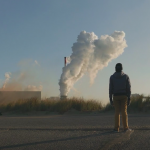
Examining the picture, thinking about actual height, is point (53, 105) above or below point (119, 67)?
below

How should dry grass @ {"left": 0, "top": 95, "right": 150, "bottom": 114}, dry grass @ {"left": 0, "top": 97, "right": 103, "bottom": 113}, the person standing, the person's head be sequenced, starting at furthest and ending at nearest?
dry grass @ {"left": 0, "top": 97, "right": 103, "bottom": 113} → dry grass @ {"left": 0, "top": 95, "right": 150, "bottom": 114} → the person's head → the person standing

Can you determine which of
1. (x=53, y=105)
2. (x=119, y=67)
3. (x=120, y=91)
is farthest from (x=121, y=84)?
(x=53, y=105)

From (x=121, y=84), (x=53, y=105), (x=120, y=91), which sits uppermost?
(x=121, y=84)

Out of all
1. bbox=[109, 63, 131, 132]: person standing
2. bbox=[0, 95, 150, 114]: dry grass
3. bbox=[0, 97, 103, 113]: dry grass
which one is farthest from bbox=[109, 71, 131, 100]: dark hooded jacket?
bbox=[0, 97, 103, 113]: dry grass

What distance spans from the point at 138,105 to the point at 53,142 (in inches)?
421

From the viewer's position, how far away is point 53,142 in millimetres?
5746

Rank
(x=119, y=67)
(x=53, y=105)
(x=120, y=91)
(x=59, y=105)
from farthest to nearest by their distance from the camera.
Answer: (x=53, y=105), (x=59, y=105), (x=119, y=67), (x=120, y=91)

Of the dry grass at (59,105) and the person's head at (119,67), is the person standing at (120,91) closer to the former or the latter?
the person's head at (119,67)

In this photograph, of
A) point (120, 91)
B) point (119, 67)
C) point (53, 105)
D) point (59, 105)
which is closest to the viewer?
point (120, 91)

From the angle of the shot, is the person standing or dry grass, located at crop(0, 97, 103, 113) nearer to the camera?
the person standing

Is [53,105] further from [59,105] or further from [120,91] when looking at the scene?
[120,91]

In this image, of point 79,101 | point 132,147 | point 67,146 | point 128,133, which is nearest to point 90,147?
point 67,146

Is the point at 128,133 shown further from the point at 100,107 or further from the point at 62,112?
the point at 100,107

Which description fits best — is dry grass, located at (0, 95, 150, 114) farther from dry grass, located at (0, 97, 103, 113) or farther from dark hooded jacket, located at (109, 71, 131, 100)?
dark hooded jacket, located at (109, 71, 131, 100)
